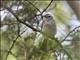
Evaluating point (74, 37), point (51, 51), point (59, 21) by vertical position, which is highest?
point (59, 21)

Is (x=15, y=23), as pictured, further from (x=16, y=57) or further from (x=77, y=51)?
(x=77, y=51)

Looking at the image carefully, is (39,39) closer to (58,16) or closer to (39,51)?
(39,51)

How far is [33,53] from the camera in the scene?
1.09 metres

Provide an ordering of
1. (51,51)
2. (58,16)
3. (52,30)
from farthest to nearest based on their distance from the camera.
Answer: (58,16)
(52,30)
(51,51)

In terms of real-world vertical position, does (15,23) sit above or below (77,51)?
above

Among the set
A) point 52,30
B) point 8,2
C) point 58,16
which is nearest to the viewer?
point 52,30

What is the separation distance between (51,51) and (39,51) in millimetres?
62

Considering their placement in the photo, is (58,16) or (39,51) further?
(58,16)

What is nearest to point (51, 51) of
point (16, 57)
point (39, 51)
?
point (39, 51)

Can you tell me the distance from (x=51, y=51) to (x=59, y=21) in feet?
1.33

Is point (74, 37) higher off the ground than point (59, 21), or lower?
lower

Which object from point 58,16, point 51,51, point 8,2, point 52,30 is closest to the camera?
point 51,51

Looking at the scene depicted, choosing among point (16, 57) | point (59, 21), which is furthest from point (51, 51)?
point (59, 21)

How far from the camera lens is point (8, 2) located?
1.36 m
